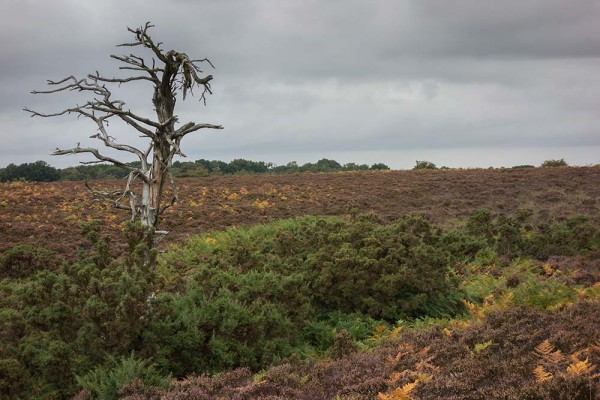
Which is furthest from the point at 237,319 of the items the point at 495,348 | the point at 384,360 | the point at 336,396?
the point at 495,348

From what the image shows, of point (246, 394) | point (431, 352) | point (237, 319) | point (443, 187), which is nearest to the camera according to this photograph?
point (246, 394)

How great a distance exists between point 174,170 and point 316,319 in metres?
48.2

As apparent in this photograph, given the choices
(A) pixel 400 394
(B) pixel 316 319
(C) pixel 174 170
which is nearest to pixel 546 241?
(B) pixel 316 319

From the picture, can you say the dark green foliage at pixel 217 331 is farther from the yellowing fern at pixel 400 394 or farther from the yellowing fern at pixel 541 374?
the yellowing fern at pixel 541 374

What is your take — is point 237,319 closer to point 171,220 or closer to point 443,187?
point 171,220

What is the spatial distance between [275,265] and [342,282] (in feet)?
4.41

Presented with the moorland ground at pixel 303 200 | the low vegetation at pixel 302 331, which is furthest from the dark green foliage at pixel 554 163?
the low vegetation at pixel 302 331

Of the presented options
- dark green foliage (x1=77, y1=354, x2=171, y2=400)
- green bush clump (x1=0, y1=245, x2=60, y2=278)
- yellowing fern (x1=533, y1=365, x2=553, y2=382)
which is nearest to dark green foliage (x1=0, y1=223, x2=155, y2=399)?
dark green foliage (x1=77, y1=354, x2=171, y2=400)

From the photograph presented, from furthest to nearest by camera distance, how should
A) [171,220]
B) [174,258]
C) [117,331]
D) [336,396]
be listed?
[171,220] → [174,258] → [117,331] → [336,396]

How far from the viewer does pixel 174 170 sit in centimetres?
5650

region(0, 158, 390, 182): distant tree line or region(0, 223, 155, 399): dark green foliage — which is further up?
region(0, 158, 390, 182): distant tree line

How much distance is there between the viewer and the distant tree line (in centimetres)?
5406

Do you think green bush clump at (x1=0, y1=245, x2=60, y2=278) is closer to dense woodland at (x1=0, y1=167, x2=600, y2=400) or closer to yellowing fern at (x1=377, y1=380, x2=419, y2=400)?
dense woodland at (x1=0, y1=167, x2=600, y2=400)

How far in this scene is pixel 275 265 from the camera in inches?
426
